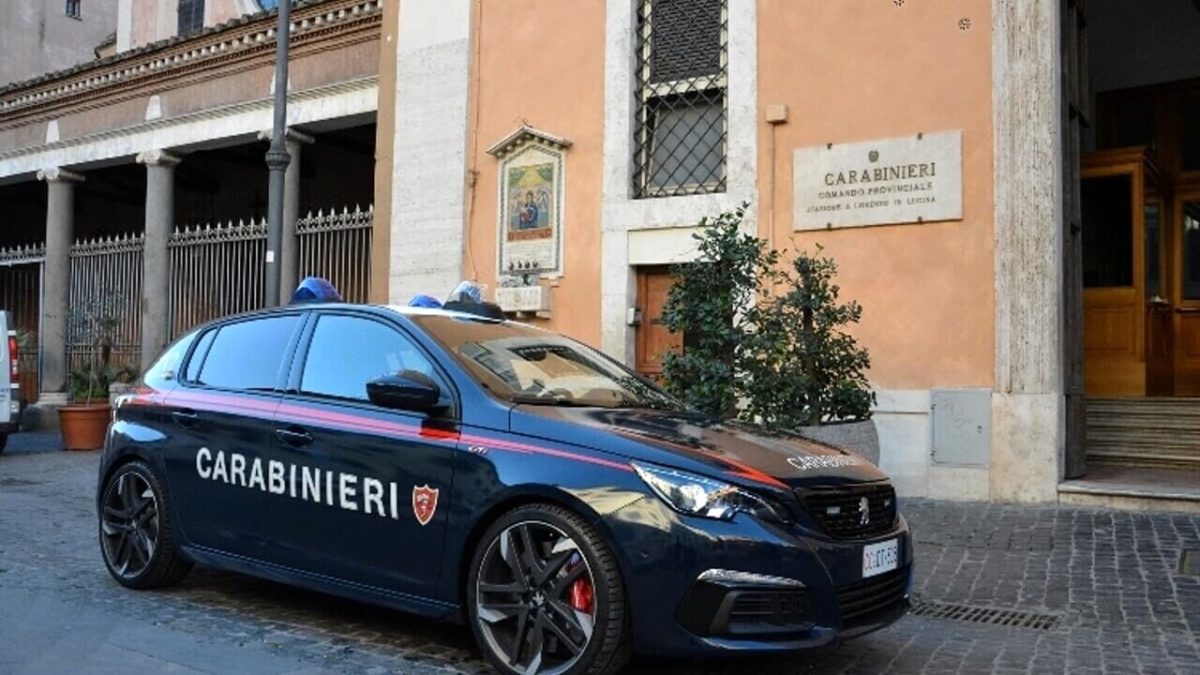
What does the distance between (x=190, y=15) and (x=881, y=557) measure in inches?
851

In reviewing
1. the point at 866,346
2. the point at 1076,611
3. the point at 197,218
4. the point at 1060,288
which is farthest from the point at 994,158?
the point at 197,218

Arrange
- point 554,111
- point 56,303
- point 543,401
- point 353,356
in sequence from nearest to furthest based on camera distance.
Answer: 1. point 543,401
2. point 353,356
3. point 554,111
4. point 56,303

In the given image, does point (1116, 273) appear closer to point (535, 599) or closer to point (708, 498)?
point (708, 498)

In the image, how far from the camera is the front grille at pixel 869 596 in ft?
12.8

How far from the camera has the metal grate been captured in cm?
526

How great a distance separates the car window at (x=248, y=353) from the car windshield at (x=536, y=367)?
875mm

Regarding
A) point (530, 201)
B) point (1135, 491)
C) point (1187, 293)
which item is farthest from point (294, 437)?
→ point (1187, 293)

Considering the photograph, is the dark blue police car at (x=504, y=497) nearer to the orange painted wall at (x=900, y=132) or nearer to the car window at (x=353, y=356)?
the car window at (x=353, y=356)

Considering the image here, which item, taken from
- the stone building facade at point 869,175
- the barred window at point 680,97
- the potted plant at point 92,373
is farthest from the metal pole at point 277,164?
the barred window at point 680,97

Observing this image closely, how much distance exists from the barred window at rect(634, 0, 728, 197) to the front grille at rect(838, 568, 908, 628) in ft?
21.9

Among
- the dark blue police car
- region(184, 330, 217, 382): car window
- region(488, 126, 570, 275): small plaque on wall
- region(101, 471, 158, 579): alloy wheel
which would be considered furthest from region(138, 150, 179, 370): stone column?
the dark blue police car

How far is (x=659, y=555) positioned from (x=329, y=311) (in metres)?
2.27

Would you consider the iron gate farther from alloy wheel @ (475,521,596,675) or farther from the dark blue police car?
alloy wheel @ (475,521,596,675)

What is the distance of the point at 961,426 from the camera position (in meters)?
9.03
